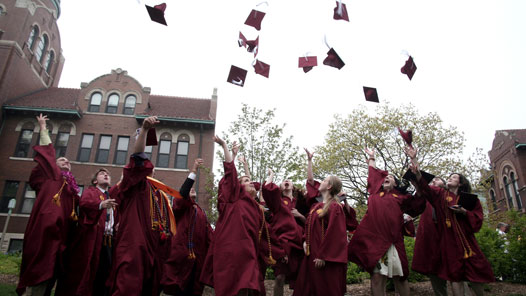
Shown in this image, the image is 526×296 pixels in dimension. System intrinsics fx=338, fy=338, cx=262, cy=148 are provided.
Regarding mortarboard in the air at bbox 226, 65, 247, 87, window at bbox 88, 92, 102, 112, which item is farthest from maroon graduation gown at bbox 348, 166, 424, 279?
window at bbox 88, 92, 102, 112

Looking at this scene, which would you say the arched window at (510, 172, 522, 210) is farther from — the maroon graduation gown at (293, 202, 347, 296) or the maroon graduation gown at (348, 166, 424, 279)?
the maroon graduation gown at (293, 202, 347, 296)

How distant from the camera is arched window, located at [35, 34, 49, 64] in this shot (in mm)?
26208

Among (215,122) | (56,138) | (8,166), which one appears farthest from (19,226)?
(215,122)

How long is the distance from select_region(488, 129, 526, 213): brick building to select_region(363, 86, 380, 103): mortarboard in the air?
2303 centimetres

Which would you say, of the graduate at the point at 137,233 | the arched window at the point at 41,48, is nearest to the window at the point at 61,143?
the arched window at the point at 41,48

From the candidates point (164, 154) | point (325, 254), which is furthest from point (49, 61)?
point (325, 254)

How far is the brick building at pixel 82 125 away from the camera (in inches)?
826

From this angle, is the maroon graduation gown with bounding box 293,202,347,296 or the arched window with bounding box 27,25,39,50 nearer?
the maroon graduation gown with bounding box 293,202,347,296

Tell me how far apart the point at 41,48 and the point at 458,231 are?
31.0 m

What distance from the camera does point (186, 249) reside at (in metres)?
5.70

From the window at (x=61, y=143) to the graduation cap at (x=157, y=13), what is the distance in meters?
19.5

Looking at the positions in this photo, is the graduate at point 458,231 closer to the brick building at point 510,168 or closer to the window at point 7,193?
the window at point 7,193

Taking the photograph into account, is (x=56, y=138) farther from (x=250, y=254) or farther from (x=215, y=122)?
(x=250, y=254)

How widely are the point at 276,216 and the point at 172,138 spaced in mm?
17605
